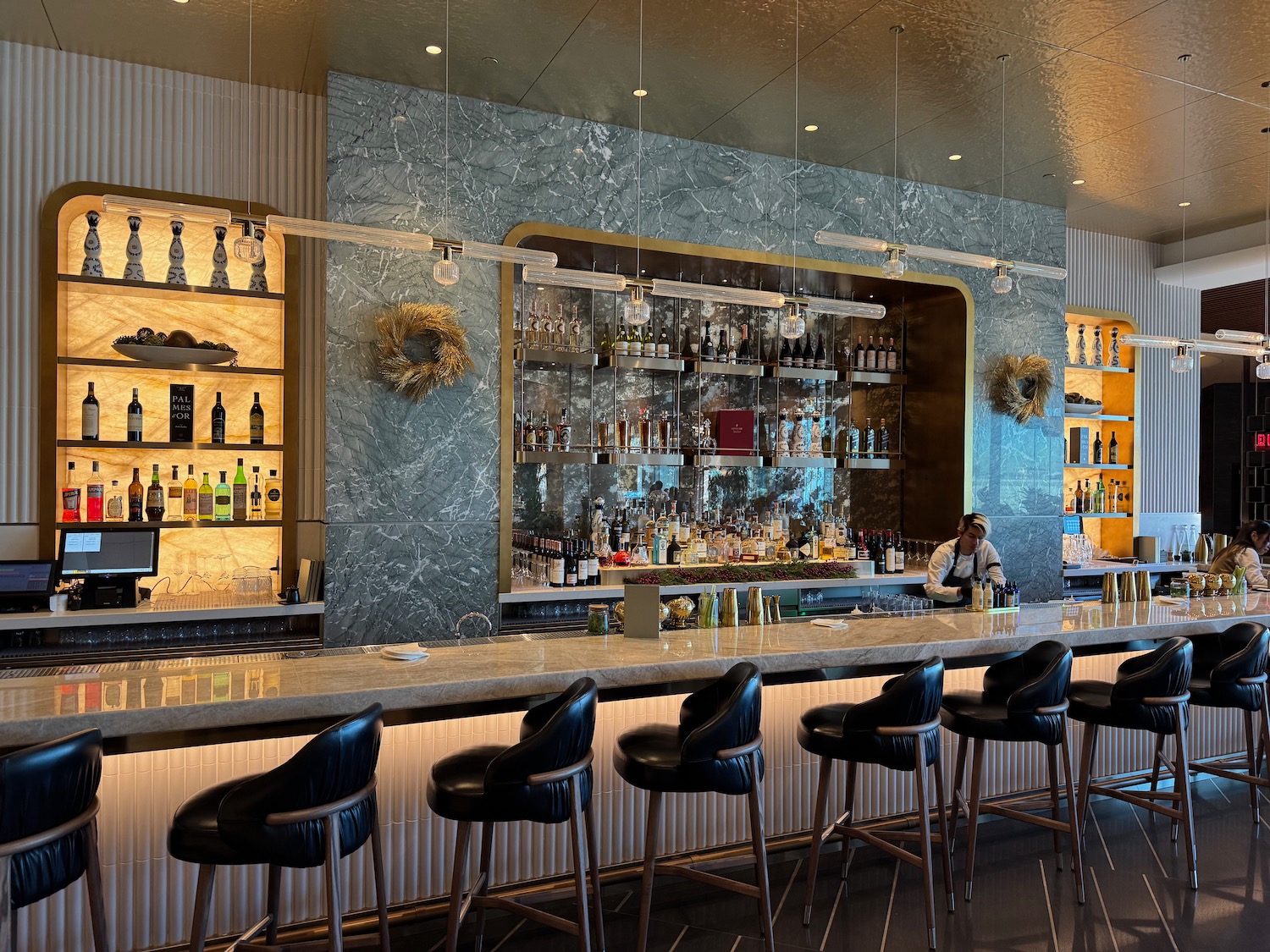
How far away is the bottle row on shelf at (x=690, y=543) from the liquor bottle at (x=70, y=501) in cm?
245

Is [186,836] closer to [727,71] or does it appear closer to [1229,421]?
[727,71]

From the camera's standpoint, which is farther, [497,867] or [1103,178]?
[1103,178]

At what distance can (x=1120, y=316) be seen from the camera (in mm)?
8219

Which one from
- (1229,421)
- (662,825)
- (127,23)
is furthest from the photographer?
(1229,421)

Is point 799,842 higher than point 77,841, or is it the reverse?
point 77,841

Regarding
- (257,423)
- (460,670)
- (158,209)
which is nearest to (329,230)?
(158,209)

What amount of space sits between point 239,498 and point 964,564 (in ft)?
14.6

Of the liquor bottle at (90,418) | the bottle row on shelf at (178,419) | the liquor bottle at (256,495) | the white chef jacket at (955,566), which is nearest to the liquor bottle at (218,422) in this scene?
the bottle row on shelf at (178,419)

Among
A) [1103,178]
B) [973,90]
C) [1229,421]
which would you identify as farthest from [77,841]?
[1229,421]

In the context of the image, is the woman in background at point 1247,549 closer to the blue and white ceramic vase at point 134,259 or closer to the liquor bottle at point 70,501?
the blue and white ceramic vase at point 134,259

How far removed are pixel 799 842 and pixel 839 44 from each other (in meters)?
3.90

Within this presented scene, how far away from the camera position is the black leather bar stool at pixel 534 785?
2.43 meters

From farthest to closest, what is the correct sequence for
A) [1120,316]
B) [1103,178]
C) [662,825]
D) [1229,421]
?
[1229,421], [1120,316], [1103,178], [662,825]

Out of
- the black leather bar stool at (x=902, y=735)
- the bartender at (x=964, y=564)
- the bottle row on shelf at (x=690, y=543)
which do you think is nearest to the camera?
the black leather bar stool at (x=902, y=735)
